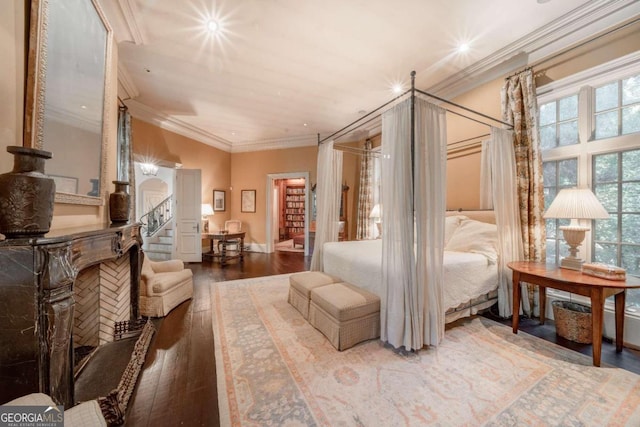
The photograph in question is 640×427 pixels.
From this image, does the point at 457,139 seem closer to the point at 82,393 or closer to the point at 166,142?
the point at 82,393

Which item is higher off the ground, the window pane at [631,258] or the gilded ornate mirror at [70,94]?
the gilded ornate mirror at [70,94]

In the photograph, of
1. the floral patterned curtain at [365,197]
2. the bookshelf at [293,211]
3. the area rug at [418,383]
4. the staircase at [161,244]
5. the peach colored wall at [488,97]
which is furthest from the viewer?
the bookshelf at [293,211]

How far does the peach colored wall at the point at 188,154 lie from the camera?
16.8 feet

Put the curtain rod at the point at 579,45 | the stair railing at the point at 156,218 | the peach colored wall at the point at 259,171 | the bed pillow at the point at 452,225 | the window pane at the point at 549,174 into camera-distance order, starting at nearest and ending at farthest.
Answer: the curtain rod at the point at 579,45 → the window pane at the point at 549,174 → the bed pillow at the point at 452,225 → the peach colored wall at the point at 259,171 → the stair railing at the point at 156,218

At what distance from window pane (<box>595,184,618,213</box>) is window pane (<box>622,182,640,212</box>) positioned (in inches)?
2.1

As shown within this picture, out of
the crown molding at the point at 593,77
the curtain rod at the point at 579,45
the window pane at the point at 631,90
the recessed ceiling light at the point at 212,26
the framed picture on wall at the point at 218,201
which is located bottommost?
the framed picture on wall at the point at 218,201

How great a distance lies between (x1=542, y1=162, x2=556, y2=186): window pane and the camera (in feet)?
9.75

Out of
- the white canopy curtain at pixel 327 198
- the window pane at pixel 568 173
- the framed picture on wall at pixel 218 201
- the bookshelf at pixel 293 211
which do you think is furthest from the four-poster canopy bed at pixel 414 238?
the bookshelf at pixel 293 211

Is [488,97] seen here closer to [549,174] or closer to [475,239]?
[549,174]

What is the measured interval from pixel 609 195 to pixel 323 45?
3628 mm

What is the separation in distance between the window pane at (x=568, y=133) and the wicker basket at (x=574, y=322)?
1839 millimetres

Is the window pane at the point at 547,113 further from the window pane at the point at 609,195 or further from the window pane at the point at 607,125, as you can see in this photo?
the window pane at the point at 609,195

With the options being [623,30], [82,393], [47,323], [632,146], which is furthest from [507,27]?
[82,393]

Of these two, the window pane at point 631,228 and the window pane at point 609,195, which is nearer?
the window pane at point 631,228
